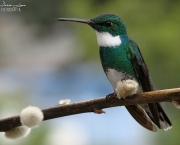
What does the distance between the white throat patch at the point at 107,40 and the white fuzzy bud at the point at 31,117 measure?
0.29m

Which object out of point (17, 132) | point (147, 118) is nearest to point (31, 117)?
point (17, 132)

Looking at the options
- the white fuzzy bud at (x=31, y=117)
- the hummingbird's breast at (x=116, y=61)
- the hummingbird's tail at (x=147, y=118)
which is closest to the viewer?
the white fuzzy bud at (x=31, y=117)

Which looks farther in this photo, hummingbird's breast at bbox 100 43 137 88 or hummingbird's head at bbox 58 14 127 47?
hummingbird's breast at bbox 100 43 137 88

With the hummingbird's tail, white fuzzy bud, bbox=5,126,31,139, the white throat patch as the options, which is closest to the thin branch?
white fuzzy bud, bbox=5,126,31,139

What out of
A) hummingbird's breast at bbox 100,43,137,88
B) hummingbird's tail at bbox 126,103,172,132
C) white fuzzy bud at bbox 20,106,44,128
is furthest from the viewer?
hummingbird's breast at bbox 100,43,137,88

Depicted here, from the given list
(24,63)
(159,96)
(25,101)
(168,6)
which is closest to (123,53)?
(159,96)

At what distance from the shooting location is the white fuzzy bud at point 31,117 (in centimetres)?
38

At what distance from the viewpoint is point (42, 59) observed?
2.67 m

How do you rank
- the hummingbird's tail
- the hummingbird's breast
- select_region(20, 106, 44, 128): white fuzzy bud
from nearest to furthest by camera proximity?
1. select_region(20, 106, 44, 128): white fuzzy bud
2. the hummingbird's tail
3. the hummingbird's breast

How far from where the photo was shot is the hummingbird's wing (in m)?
0.60

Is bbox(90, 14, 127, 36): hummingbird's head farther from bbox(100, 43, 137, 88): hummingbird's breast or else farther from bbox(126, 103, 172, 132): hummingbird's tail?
bbox(126, 103, 172, 132): hummingbird's tail

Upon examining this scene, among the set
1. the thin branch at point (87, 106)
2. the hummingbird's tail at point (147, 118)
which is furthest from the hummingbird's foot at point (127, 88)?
the hummingbird's tail at point (147, 118)

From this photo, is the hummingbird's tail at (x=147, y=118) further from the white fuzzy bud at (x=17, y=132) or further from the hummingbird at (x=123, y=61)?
the white fuzzy bud at (x=17, y=132)

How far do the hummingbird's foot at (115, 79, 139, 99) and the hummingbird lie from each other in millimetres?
144
